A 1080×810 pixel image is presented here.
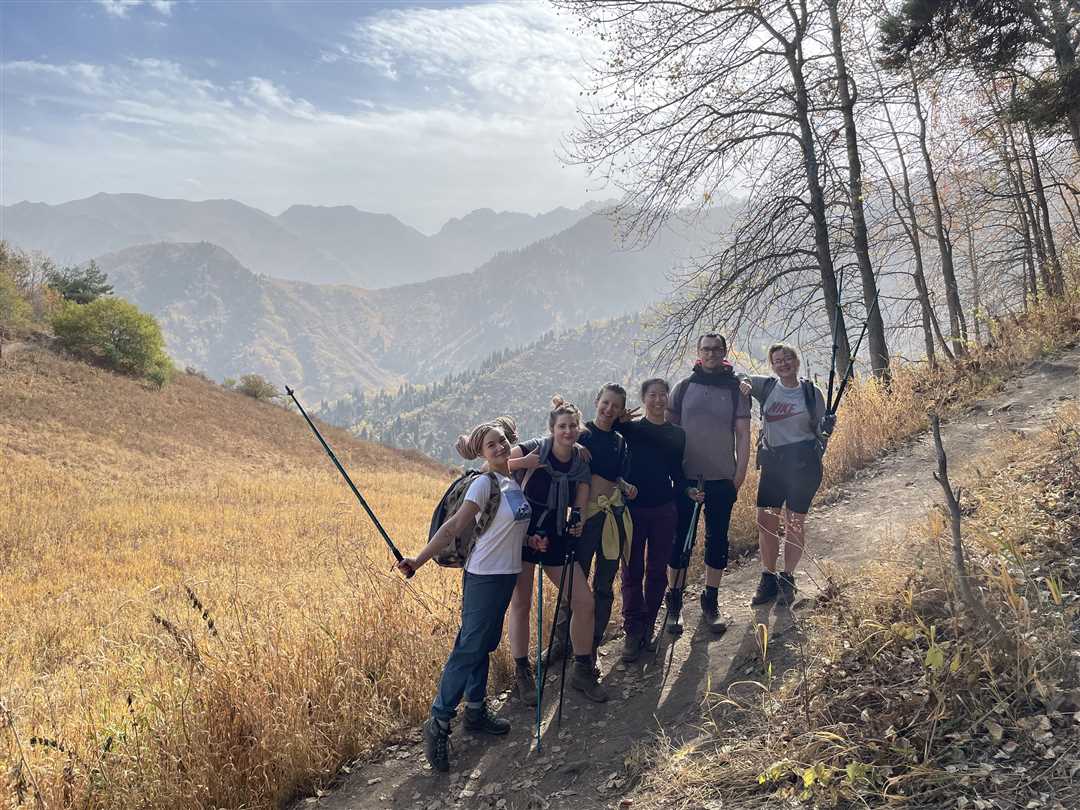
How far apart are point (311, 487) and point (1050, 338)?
23.3m

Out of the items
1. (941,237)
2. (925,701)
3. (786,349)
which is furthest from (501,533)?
(941,237)

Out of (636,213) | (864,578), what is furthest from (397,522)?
(864,578)

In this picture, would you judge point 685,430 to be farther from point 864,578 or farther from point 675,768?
point 675,768

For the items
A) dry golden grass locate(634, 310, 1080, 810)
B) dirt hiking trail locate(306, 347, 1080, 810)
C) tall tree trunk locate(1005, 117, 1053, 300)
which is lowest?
dirt hiking trail locate(306, 347, 1080, 810)

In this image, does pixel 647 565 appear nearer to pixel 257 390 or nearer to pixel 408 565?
pixel 408 565

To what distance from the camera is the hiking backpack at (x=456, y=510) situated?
4008 mm

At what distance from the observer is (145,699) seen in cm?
404

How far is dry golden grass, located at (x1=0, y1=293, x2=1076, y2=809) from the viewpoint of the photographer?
12.3 ft

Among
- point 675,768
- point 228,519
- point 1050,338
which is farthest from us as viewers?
point 228,519

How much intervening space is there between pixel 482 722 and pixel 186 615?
5.25 metres

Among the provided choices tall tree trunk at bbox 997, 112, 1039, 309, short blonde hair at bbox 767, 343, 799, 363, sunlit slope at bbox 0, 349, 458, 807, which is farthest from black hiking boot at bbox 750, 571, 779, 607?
tall tree trunk at bbox 997, 112, 1039, 309

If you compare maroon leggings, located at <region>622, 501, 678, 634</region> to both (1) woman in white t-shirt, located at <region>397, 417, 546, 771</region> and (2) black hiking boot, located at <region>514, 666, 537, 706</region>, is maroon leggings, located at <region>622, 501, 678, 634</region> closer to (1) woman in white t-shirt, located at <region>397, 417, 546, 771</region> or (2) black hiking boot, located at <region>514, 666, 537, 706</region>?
(2) black hiking boot, located at <region>514, 666, 537, 706</region>

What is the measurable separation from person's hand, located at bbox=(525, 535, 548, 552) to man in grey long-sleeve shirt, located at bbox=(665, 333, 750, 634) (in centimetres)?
138

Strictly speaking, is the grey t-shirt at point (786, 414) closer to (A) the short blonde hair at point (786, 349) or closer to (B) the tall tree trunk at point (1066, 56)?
(A) the short blonde hair at point (786, 349)
